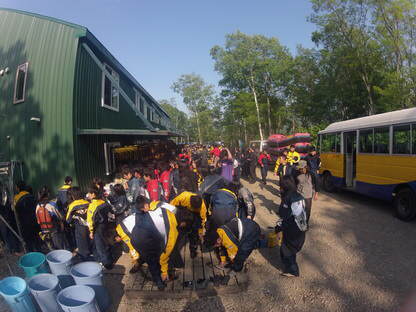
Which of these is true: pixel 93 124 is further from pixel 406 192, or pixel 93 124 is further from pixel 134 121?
pixel 406 192

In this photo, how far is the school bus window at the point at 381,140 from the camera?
656 cm

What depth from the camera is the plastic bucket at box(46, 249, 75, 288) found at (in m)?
3.52

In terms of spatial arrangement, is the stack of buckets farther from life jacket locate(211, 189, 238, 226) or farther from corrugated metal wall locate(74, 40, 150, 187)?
corrugated metal wall locate(74, 40, 150, 187)

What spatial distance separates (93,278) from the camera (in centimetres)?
329

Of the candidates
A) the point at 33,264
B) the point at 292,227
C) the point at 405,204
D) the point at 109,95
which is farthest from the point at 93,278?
the point at 109,95

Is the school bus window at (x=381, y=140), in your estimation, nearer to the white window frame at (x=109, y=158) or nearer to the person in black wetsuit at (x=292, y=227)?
the person in black wetsuit at (x=292, y=227)

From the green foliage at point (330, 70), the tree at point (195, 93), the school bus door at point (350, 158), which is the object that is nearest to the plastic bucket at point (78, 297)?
the school bus door at point (350, 158)

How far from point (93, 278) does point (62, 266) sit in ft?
2.32

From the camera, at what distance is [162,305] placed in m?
3.51

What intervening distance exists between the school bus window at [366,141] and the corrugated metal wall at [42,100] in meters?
9.16

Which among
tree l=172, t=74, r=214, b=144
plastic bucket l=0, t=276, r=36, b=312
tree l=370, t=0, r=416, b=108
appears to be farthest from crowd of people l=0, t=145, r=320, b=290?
tree l=172, t=74, r=214, b=144

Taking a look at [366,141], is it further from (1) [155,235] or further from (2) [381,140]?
(1) [155,235]

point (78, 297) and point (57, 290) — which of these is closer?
point (78, 297)

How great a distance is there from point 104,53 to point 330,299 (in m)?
10.3
